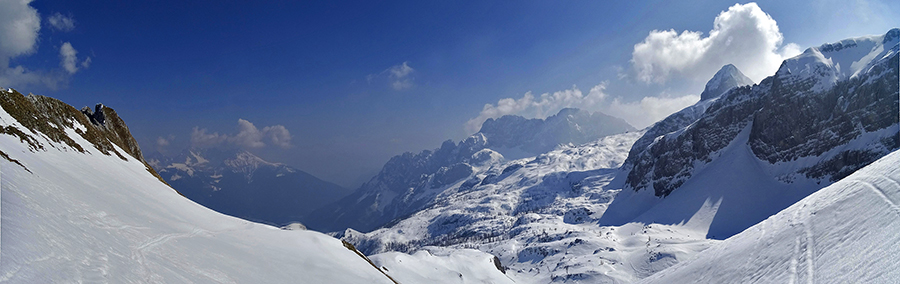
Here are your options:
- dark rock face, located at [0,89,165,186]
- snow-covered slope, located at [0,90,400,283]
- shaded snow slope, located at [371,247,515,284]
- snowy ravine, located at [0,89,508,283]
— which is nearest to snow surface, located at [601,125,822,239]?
shaded snow slope, located at [371,247,515,284]

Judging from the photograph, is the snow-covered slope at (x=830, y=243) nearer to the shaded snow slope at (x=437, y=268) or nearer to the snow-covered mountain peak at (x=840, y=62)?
the shaded snow slope at (x=437, y=268)

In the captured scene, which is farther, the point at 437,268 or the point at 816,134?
the point at 816,134

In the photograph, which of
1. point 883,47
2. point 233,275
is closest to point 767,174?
point 883,47

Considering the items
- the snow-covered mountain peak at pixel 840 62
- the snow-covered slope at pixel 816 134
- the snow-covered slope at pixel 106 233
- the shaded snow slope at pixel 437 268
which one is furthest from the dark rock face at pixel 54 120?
the snow-covered mountain peak at pixel 840 62

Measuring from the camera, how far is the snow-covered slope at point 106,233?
13.5 m

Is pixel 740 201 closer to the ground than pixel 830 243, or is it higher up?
closer to the ground

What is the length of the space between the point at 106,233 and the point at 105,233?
0.08 meters

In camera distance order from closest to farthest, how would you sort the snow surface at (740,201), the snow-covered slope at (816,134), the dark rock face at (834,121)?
the dark rock face at (834,121)
the snow-covered slope at (816,134)
the snow surface at (740,201)

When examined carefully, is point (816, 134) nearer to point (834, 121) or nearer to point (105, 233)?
point (834, 121)

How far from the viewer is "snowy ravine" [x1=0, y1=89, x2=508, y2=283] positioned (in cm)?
1355

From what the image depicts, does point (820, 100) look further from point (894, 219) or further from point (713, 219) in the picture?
point (894, 219)

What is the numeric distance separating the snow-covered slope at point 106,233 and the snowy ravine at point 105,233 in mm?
71

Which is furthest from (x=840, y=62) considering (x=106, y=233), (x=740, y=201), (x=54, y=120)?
(x=54, y=120)

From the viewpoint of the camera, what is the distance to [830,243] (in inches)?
576
